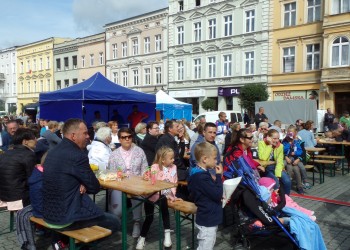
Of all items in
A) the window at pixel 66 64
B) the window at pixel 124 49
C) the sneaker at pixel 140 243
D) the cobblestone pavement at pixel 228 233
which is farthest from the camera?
the window at pixel 66 64

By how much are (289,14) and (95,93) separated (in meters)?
18.4

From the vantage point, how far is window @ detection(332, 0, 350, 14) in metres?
21.6

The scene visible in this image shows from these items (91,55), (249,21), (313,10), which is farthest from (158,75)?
(313,10)

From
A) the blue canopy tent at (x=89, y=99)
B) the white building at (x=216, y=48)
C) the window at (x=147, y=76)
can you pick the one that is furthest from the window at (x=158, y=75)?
the blue canopy tent at (x=89, y=99)

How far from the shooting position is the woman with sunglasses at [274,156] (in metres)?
6.97

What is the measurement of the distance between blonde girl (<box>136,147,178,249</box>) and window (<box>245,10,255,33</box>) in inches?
947

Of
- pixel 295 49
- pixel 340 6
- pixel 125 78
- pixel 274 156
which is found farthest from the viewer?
pixel 125 78

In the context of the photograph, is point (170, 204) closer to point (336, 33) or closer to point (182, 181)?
point (182, 181)

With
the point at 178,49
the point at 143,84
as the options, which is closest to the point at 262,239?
the point at 178,49

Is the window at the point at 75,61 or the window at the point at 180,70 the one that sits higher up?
the window at the point at 75,61

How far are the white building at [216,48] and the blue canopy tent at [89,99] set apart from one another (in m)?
14.2

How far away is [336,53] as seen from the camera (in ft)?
72.8

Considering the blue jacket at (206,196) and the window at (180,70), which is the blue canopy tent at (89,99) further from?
the window at (180,70)

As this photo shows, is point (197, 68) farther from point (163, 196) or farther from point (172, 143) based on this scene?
point (163, 196)
